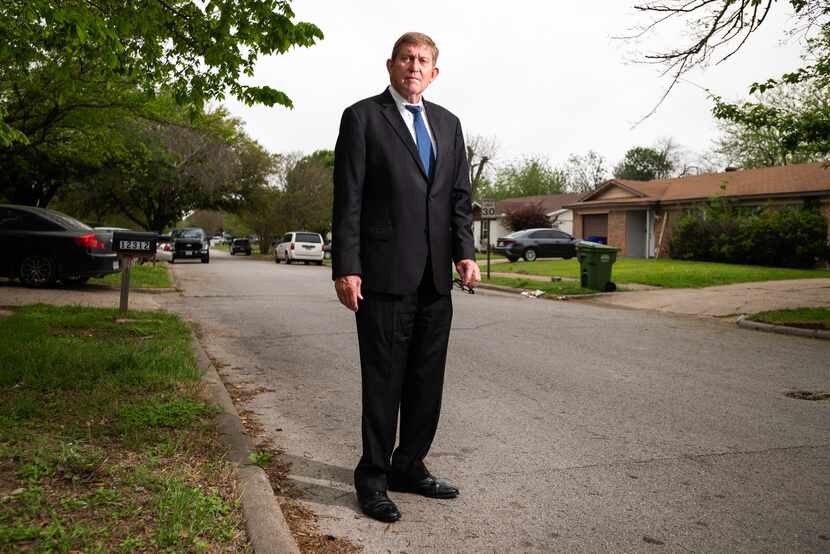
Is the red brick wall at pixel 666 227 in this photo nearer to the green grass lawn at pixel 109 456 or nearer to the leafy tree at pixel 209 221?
the green grass lawn at pixel 109 456

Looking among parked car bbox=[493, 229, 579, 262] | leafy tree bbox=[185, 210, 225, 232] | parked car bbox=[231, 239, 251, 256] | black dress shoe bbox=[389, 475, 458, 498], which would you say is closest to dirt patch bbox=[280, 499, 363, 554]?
black dress shoe bbox=[389, 475, 458, 498]

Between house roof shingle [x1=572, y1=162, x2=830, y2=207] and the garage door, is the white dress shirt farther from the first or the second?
the garage door

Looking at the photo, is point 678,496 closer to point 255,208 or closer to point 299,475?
point 299,475

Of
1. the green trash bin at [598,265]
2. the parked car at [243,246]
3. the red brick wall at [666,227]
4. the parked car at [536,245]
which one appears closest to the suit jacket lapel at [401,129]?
the green trash bin at [598,265]

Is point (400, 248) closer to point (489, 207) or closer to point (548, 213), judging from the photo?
point (489, 207)

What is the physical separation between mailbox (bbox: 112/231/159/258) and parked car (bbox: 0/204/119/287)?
496 cm

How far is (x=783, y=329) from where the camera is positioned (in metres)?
10.8

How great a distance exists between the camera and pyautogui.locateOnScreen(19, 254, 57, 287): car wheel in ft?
46.4

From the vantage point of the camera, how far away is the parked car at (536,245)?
32.9 meters

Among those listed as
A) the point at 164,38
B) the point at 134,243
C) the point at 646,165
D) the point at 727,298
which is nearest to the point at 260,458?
the point at 134,243

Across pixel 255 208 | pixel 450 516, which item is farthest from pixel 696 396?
pixel 255 208

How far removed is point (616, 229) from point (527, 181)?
1649 inches

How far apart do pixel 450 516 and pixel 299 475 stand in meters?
0.97

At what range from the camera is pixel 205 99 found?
34.0ft
